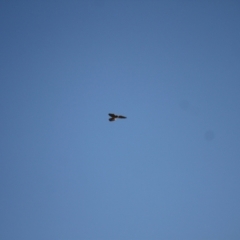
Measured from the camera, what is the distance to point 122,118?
43.8 m
